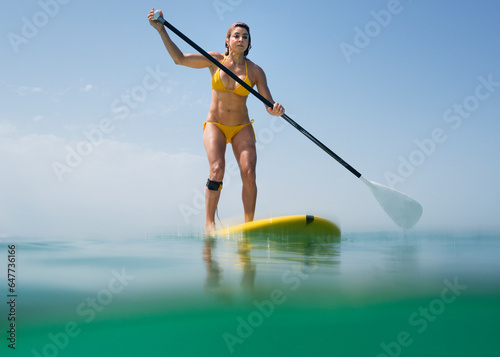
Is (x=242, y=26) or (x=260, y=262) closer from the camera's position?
(x=260, y=262)

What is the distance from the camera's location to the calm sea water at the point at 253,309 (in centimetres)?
175

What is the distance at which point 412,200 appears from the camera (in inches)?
182

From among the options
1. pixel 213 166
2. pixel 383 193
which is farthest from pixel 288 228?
pixel 383 193

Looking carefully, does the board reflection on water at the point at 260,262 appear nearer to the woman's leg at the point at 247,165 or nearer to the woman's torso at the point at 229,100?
the woman's leg at the point at 247,165

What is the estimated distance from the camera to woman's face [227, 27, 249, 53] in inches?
181

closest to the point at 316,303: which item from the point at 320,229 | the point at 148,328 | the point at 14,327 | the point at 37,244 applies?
the point at 148,328

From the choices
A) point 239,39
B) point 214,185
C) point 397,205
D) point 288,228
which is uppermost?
point 239,39

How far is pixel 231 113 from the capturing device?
467 centimetres

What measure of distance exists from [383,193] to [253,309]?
319 centimetres

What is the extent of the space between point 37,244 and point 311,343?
10.0ft

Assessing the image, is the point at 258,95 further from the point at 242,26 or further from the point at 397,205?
the point at 397,205

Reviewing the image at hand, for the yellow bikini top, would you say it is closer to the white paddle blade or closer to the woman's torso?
the woman's torso

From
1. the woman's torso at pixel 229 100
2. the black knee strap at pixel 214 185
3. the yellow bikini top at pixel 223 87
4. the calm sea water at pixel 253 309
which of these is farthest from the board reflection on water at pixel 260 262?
the yellow bikini top at pixel 223 87

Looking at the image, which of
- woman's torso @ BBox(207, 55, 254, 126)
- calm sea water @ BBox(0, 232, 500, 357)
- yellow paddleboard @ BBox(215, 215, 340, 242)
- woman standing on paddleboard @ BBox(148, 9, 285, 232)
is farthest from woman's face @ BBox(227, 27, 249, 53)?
calm sea water @ BBox(0, 232, 500, 357)
